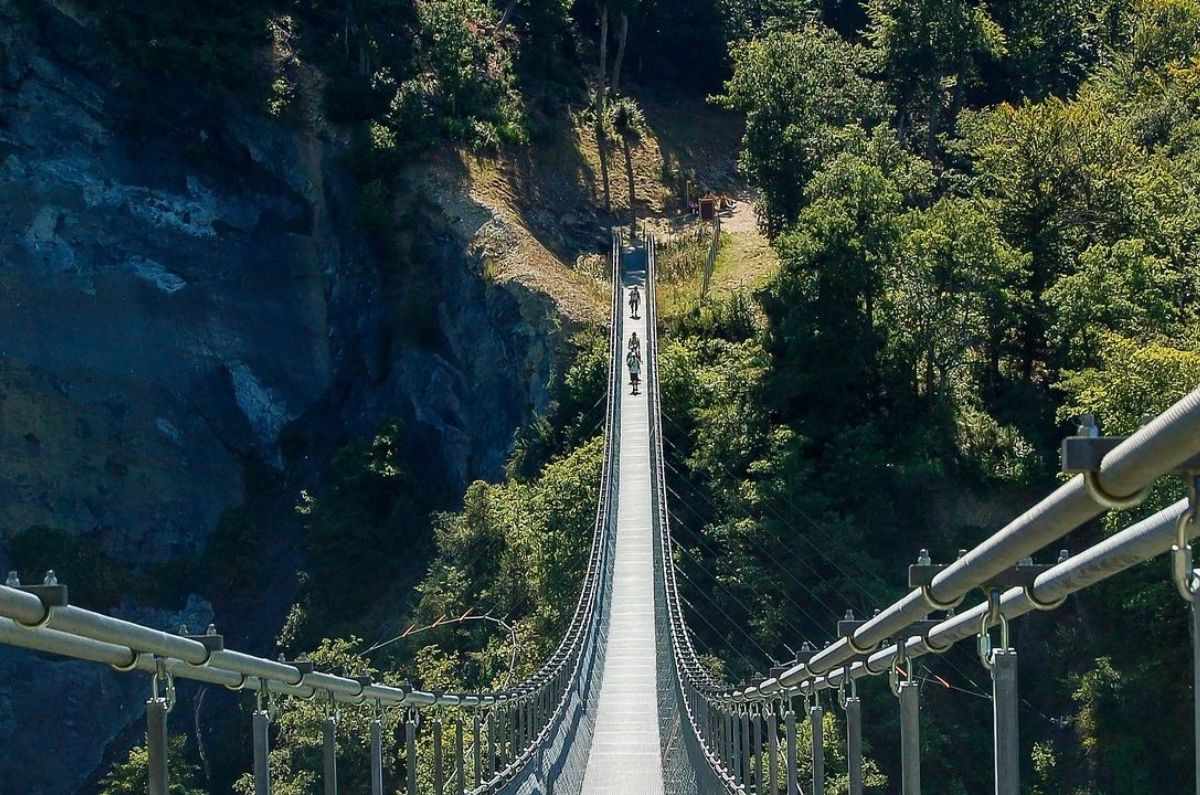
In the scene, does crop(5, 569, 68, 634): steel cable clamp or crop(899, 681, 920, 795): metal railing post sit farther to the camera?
crop(899, 681, 920, 795): metal railing post

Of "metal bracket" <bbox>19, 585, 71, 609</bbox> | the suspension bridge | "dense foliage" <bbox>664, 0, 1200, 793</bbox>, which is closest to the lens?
the suspension bridge

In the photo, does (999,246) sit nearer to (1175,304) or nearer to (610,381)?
(1175,304)

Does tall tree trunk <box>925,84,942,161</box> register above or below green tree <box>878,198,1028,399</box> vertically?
above

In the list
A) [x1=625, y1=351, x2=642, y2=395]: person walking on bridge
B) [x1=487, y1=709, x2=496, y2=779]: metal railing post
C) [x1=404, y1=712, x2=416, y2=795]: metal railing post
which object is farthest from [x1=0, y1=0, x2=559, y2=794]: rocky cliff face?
[x1=404, y1=712, x2=416, y2=795]: metal railing post

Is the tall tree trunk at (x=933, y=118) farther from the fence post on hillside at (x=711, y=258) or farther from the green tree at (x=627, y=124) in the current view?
the green tree at (x=627, y=124)

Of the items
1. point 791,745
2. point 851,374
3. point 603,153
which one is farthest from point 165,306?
point 791,745

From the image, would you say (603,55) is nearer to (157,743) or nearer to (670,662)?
(670,662)

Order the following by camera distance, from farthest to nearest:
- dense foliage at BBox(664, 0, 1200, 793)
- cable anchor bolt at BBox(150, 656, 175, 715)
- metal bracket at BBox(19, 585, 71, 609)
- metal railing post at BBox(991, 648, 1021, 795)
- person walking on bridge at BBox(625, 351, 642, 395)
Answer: person walking on bridge at BBox(625, 351, 642, 395) → dense foliage at BBox(664, 0, 1200, 793) → cable anchor bolt at BBox(150, 656, 175, 715) → metal railing post at BBox(991, 648, 1021, 795) → metal bracket at BBox(19, 585, 71, 609)

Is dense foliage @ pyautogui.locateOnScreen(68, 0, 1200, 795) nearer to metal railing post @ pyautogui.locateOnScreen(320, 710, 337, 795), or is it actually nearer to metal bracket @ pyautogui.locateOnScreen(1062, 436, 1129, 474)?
metal railing post @ pyautogui.locateOnScreen(320, 710, 337, 795)
